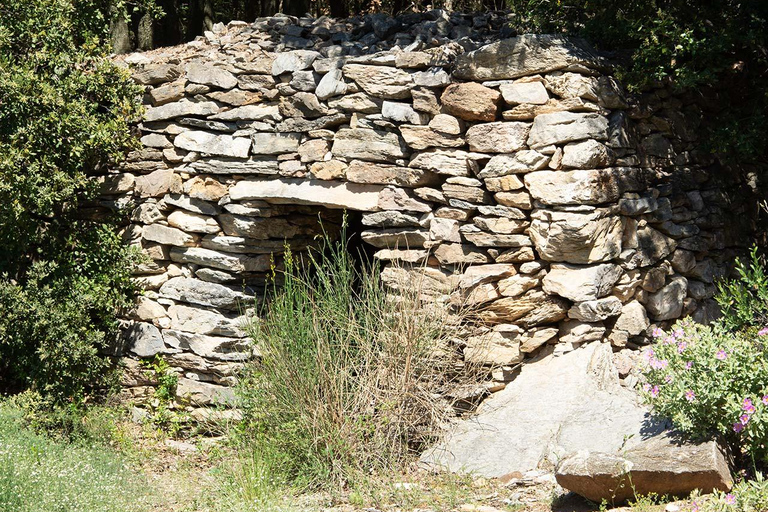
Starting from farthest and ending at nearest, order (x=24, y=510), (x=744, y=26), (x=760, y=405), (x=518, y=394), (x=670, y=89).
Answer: (x=670, y=89) < (x=744, y=26) < (x=518, y=394) < (x=24, y=510) < (x=760, y=405)

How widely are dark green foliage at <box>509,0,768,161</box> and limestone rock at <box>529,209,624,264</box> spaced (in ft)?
3.37

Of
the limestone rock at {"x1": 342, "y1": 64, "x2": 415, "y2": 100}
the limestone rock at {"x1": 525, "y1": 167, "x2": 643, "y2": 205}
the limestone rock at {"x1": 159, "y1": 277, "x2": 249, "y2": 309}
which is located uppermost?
the limestone rock at {"x1": 342, "y1": 64, "x2": 415, "y2": 100}

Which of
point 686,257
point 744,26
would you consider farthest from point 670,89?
point 686,257

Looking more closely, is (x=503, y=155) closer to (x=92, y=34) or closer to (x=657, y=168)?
(x=657, y=168)

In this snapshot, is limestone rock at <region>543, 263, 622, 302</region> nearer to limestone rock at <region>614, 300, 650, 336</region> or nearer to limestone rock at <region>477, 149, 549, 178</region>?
limestone rock at <region>614, 300, 650, 336</region>

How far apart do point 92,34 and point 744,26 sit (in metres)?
4.84

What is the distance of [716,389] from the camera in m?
3.58

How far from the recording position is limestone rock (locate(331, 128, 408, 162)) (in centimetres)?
543

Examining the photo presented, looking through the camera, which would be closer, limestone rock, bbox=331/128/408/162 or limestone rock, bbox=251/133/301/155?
limestone rock, bbox=331/128/408/162

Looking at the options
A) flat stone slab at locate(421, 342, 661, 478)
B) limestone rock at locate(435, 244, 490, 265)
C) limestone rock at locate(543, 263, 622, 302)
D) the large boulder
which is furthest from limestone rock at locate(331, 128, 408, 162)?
Result: the large boulder

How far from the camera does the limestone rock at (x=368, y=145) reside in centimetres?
543

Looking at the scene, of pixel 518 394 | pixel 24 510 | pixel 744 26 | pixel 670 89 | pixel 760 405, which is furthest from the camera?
pixel 670 89

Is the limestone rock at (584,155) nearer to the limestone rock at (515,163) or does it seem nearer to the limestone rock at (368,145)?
the limestone rock at (515,163)

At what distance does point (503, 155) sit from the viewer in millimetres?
5117
